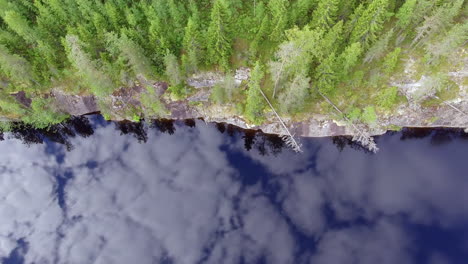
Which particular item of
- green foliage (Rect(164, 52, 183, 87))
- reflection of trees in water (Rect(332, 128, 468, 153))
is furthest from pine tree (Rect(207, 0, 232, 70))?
reflection of trees in water (Rect(332, 128, 468, 153))

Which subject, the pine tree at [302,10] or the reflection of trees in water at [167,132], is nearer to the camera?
the pine tree at [302,10]

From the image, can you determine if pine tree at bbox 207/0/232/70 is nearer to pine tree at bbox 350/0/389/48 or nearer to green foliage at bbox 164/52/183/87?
green foliage at bbox 164/52/183/87

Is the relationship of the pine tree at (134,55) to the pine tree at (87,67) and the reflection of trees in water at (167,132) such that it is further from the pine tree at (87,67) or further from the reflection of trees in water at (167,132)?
the reflection of trees in water at (167,132)

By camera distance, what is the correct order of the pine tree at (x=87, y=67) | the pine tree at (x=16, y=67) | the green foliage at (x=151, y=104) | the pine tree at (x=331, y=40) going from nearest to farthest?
1. the pine tree at (x=87, y=67)
2. the pine tree at (x=331, y=40)
3. the pine tree at (x=16, y=67)
4. the green foliage at (x=151, y=104)

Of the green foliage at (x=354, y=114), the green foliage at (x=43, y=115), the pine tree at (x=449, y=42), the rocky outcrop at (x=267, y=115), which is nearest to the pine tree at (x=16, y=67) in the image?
the green foliage at (x=43, y=115)

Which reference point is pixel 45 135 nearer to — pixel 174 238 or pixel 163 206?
pixel 163 206

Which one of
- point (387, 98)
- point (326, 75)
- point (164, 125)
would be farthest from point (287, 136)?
point (164, 125)

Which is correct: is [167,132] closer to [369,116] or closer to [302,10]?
[302,10]
